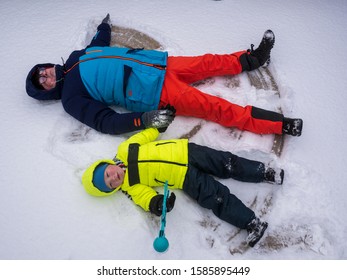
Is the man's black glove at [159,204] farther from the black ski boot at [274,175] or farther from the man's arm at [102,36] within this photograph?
the man's arm at [102,36]

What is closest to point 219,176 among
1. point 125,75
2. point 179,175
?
point 179,175

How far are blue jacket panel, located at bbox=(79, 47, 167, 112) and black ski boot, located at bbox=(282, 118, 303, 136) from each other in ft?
2.89

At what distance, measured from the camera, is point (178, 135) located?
8.54 feet

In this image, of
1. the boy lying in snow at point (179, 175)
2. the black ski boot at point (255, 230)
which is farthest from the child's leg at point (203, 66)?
the black ski boot at point (255, 230)

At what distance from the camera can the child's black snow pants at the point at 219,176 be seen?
221 centimetres

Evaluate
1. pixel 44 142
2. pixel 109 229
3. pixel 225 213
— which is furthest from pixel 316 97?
pixel 44 142

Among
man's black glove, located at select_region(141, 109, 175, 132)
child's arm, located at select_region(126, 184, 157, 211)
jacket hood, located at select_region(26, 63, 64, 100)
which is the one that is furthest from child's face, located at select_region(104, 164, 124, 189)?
jacket hood, located at select_region(26, 63, 64, 100)

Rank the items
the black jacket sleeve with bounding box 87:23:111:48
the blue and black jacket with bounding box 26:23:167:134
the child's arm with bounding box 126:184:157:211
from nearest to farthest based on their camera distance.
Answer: the child's arm with bounding box 126:184:157:211, the blue and black jacket with bounding box 26:23:167:134, the black jacket sleeve with bounding box 87:23:111:48

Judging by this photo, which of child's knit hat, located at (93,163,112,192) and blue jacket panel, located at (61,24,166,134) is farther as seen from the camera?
blue jacket panel, located at (61,24,166,134)

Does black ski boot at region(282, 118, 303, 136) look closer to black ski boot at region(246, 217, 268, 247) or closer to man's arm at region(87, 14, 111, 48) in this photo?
black ski boot at region(246, 217, 268, 247)

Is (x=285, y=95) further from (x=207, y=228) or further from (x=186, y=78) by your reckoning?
(x=207, y=228)

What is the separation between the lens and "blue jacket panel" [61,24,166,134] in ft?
7.88

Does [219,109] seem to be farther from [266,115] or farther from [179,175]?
[179,175]

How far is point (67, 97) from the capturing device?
98.9 inches
